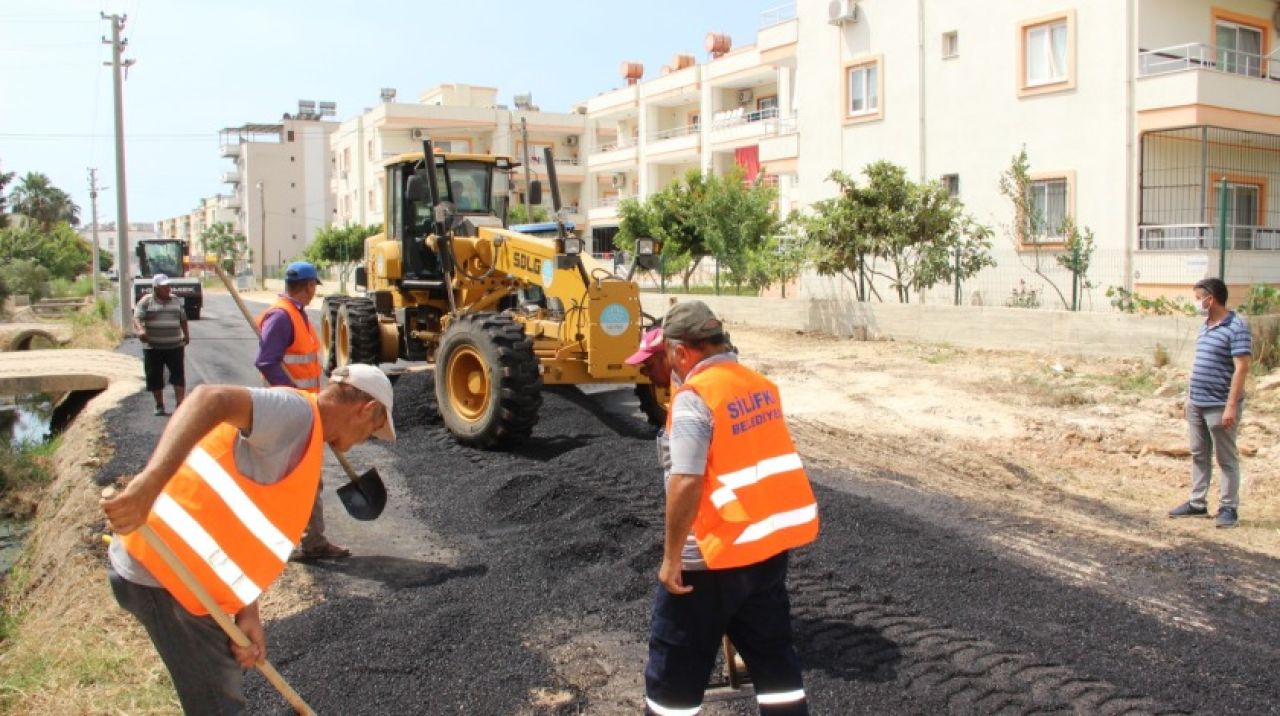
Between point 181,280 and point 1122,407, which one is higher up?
point 181,280

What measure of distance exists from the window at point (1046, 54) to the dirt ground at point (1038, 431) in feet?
24.5

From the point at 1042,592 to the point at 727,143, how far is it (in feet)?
109

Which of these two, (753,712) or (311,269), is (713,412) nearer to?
(753,712)

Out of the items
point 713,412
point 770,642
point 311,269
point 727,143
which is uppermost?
point 727,143

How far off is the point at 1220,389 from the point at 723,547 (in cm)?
538

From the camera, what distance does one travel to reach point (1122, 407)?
38.6 ft

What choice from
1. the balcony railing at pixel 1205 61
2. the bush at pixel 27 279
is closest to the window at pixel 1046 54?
the balcony railing at pixel 1205 61

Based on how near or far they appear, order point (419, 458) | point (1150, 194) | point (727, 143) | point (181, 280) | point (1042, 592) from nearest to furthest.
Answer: point (1042, 592), point (419, 458), point (1150, 194), point (181, 280), point (727, 143)

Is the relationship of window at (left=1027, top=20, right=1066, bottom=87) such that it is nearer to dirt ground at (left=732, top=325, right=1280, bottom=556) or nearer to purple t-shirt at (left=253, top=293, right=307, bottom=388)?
dirt ground at (left=732, top=325, right=1280, bottom=556)

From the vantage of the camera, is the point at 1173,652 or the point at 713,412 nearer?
the point at 713,412

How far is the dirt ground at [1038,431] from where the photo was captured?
830cm

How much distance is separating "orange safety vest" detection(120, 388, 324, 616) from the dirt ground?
5.74 metres

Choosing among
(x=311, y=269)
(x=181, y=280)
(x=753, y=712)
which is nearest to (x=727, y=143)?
(x=181, y=280)

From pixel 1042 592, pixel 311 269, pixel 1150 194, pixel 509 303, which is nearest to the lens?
pixel 1042 592
